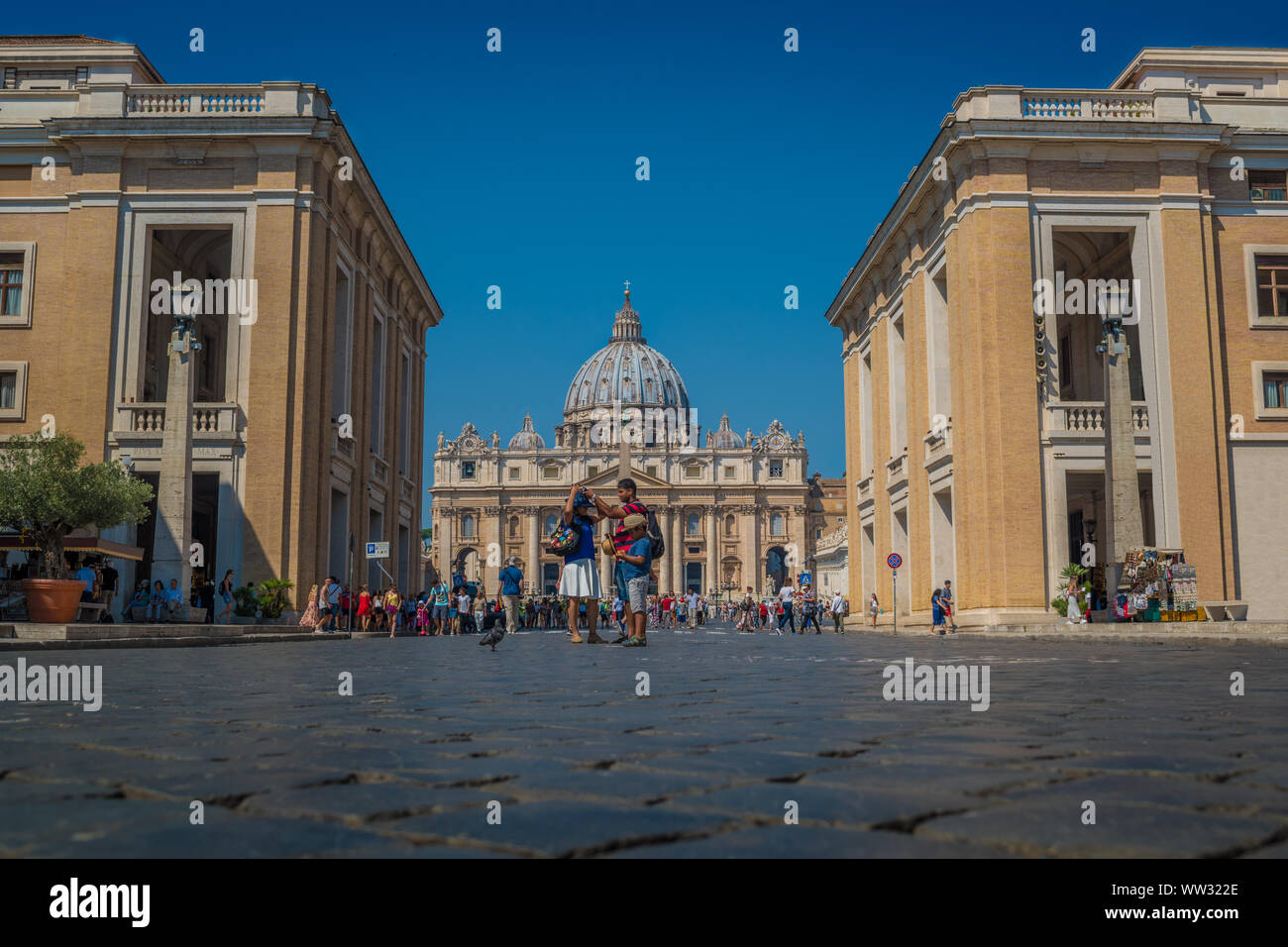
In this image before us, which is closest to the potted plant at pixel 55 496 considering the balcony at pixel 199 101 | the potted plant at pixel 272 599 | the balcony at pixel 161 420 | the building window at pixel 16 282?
the potted plant at pixel 272 599

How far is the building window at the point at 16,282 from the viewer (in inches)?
1073

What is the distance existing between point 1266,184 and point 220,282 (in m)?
25.2

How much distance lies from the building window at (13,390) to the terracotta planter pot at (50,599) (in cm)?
1180

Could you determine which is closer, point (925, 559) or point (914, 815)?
point (914, 815)

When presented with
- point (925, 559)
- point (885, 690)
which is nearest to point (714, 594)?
point (925, 559)

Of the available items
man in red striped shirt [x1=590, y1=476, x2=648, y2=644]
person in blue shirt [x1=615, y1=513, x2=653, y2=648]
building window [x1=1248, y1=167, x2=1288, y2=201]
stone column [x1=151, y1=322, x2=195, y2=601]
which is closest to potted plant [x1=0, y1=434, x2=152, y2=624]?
stone column [x1=151, y1=322, x2=195, y2=601]

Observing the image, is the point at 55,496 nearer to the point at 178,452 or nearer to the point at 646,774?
the point at 178,452

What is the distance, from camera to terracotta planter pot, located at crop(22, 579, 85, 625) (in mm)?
16250

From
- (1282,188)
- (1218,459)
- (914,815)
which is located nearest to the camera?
(914,815)

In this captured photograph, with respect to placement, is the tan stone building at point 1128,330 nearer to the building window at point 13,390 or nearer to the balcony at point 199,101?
the balcony at point 199,101

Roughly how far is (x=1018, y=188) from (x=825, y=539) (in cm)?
7248

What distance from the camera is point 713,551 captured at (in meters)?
112

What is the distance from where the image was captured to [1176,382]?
26.0m
